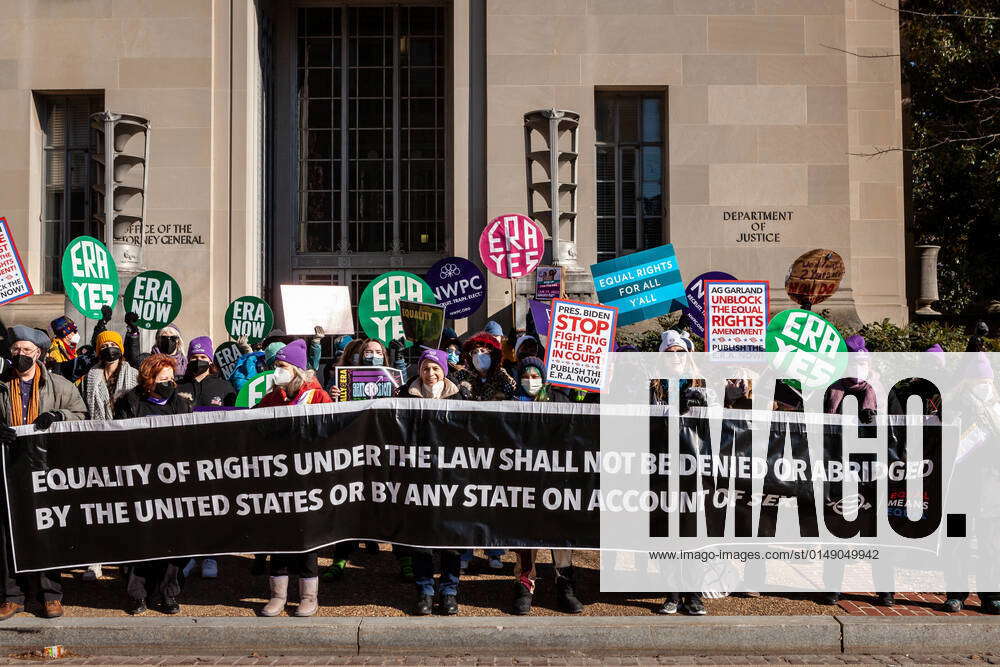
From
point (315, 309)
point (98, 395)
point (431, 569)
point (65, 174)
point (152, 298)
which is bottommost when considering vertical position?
point (431, 569)

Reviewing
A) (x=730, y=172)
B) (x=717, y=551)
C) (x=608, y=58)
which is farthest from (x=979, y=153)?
(x=717, y=551)

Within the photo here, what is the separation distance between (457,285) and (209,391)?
4864mm

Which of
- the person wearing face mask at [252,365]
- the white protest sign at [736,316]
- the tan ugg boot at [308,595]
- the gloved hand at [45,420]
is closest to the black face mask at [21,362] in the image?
→ the gloved hand at [45,420]

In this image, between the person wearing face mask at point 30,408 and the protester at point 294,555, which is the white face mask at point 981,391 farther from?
the person wearing face mask at point 30,408

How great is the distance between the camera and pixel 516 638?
6609mm

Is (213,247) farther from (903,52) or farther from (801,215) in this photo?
(903,52)

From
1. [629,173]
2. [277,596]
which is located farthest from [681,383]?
[629,173]

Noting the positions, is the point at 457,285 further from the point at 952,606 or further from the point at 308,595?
the point at 952,606

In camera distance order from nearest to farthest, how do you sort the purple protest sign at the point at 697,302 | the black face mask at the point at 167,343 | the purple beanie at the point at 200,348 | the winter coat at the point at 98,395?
the winter coat at the point at 98,395 < the purple beanie at the point at 200,348 < the black face mask at the point at 167,343 < the purple protest sign at the point at 697,302

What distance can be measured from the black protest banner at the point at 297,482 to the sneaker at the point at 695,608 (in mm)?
812

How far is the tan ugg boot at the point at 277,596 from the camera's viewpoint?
6.95m

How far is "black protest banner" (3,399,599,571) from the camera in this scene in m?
7.12

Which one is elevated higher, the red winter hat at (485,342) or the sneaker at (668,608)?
the red winter hat at (485,342)

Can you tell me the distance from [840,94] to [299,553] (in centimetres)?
1333
